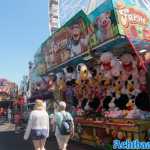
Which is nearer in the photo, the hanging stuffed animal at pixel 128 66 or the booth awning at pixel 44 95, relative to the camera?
the hanging stuffed animal at pixel 128 66

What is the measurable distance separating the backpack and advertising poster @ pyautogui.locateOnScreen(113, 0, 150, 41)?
251 cm

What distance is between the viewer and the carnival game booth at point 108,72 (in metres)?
8.34

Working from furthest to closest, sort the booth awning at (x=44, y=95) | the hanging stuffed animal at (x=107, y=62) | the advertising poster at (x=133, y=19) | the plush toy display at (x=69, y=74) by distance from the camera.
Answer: the booth awning at (x=44, y=95) < the plush toy display at (x=69, y=74) < the hanging stuffed animal at (x=107, y=62) < the advertising poster at (x=133, y=19)

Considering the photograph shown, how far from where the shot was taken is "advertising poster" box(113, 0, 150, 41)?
28.2 ft

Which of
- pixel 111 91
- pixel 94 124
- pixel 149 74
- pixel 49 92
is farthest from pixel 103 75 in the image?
pixel 49 92

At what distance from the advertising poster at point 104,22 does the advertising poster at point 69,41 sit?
1.51 ft

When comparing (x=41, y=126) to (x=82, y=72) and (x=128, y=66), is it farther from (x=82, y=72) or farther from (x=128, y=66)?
(x=82, y=72)

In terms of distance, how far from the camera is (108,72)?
9617 millimetres

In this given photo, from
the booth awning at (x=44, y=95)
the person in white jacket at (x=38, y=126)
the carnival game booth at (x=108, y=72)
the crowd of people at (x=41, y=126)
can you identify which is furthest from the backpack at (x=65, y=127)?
the booth awning at (x=44, y=95)

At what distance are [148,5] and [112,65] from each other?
6.40ft

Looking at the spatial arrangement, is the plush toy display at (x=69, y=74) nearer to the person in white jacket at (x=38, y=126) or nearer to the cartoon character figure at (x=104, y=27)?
the cartoon character figure at (x=104, y=27)

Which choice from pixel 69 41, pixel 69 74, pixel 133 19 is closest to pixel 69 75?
pixel 69 74

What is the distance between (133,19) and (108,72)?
1569mm

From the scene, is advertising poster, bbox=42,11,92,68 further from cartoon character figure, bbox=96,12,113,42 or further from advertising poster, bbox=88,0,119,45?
cartoon character figure, bbox=96,12,113,42
